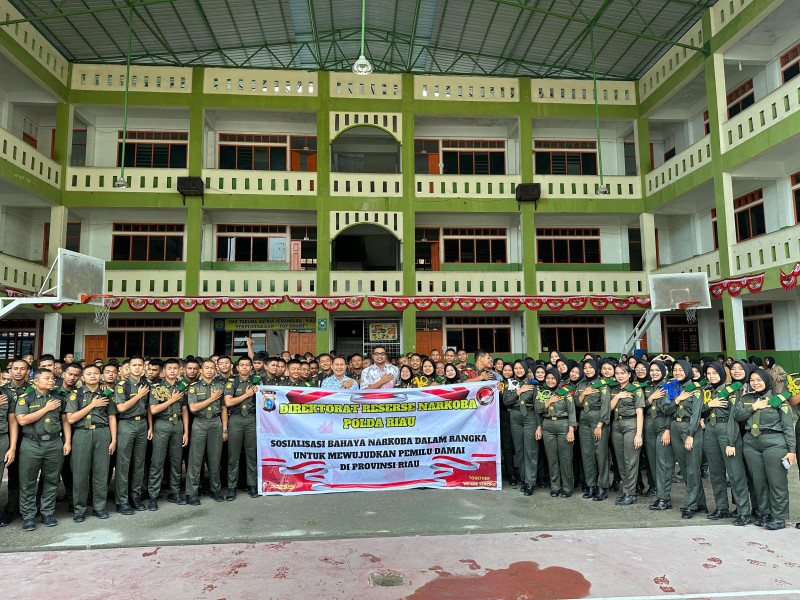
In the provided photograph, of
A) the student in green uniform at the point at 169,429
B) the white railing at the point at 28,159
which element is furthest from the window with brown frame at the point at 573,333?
the white railing at the point at 28,159

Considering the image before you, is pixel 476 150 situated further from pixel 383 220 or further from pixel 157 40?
pixel 157 40

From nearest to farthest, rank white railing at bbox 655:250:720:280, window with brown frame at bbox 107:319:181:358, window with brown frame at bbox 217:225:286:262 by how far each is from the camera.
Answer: white railing at bbox 655:250:720:280, window with brown frame at bbox 107:319:181:358, window with brown frame at bbox 217:225:286:262

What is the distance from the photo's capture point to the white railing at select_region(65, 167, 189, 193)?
1595 centimetres

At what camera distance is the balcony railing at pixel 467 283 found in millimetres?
16484

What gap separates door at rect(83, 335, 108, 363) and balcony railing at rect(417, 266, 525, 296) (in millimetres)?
10448

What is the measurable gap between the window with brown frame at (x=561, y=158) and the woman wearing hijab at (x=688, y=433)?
46.5 ft

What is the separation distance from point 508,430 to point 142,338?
14.4m

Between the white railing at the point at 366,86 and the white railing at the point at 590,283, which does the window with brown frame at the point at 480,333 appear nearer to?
the white railing at the point at 590,283

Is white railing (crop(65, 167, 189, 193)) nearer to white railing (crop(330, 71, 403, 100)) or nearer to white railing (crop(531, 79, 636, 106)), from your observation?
white railing (crop(330, 71, 403, 100))

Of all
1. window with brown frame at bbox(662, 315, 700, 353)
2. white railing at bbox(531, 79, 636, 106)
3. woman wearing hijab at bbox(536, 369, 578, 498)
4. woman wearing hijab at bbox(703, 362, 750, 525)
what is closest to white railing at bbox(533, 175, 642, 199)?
white railing at bbox(531, 79, 636, 106)

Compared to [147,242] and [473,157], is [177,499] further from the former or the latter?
[473,157]

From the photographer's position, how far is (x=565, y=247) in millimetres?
18406

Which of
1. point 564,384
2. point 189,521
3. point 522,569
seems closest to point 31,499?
point 189,521

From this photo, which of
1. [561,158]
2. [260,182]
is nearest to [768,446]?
[260,182]
